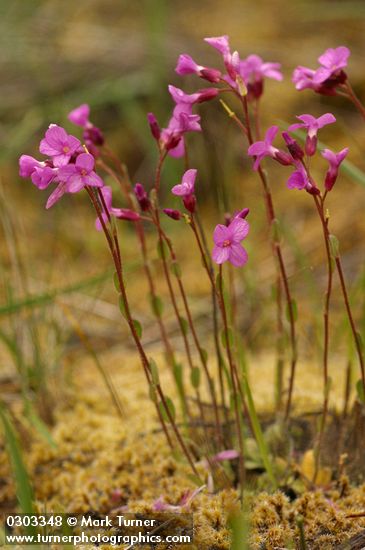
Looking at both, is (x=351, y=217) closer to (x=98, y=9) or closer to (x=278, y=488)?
(x=278, y=488)

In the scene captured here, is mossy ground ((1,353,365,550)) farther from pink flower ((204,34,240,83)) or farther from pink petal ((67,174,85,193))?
pink flower ((204,34,240,83))

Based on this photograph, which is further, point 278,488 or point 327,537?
point 278,488

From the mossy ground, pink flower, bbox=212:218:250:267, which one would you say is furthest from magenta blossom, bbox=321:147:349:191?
the mossy ground

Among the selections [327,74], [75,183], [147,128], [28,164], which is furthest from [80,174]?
[147,128]

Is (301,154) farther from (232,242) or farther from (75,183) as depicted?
(75,183)

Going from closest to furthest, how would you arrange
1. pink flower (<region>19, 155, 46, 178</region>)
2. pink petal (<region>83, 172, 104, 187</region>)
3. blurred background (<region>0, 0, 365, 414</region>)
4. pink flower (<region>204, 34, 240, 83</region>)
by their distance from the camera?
pink petal (<region>83, 172, 104, 187</region>), pink flower (<region>19, 155, 46, 178</region>), pink flower (<region>204, 34, 240, 83</region>), blurred background (<region>0, 0, 365, 414</region>)

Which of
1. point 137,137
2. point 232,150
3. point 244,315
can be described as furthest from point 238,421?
point 137,137

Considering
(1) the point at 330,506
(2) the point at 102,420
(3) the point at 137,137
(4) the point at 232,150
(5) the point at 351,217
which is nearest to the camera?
(1) the point at 330,506
